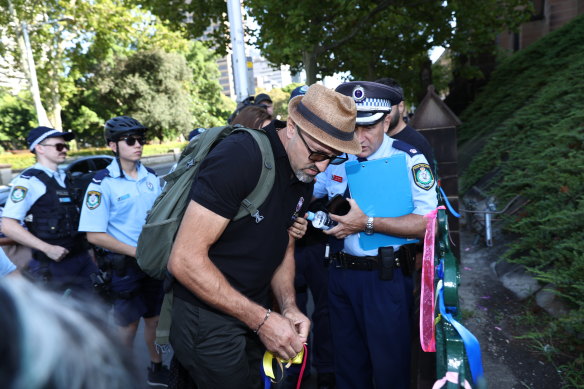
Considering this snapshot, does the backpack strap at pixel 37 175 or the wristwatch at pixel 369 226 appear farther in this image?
the backpack strap at pixel 37 175

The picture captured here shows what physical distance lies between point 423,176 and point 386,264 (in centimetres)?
59

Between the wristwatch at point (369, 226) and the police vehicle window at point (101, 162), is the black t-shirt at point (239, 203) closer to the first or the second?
the wristwatch at point (369, 226)

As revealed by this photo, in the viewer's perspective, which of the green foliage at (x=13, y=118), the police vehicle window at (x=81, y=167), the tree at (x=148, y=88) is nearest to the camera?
the police vehicle window at (x=81, y=167)

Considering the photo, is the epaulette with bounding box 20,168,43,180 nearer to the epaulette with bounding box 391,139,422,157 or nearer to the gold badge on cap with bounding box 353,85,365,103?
the gold badge on cap with bounding box 353,85,365,103

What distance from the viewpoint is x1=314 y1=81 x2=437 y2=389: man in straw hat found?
2.40m

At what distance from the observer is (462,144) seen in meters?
11.2

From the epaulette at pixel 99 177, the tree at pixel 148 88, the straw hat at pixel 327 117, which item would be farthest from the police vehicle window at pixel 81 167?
the tree at pixel 148 88

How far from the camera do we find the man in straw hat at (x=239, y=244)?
5.17ft

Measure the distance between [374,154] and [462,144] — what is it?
9692 millimetres

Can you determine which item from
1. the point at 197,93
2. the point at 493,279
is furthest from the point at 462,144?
the point at 197,93

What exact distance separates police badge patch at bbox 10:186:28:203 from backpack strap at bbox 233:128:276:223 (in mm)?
2665

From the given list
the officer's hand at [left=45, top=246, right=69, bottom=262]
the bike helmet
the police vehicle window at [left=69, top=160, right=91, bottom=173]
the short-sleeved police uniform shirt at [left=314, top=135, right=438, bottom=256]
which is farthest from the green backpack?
the police vehicle window at [left=69, top=160, right=91, bottom=173]

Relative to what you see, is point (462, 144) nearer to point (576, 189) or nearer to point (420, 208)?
point (576, 189)

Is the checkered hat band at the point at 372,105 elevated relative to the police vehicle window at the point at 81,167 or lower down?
elevated
